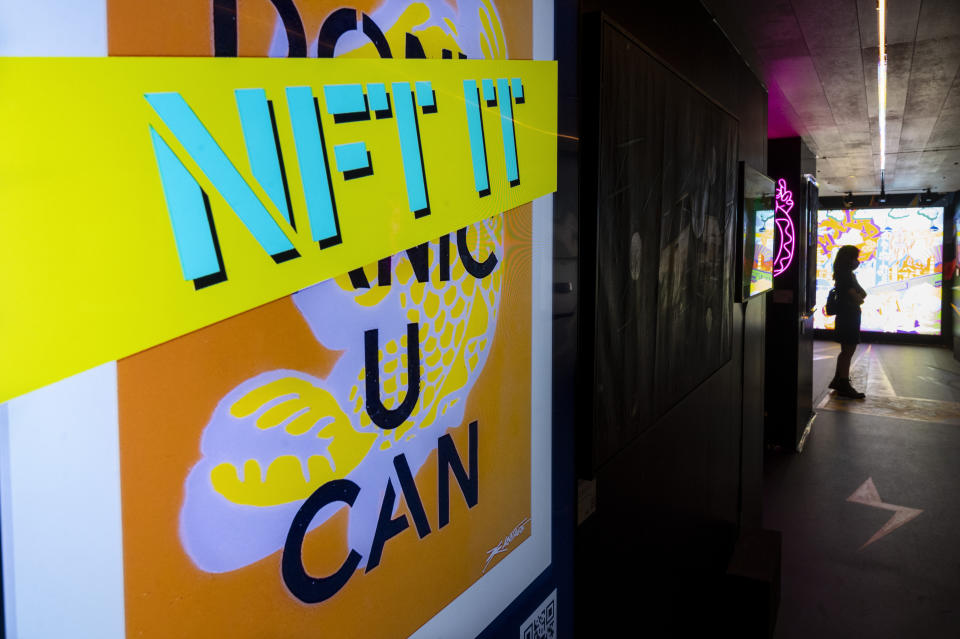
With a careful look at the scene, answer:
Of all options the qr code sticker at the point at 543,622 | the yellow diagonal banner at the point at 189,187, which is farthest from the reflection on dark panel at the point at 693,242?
the yellow diagonal banner at the point at 189,187

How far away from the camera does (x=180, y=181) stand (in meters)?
0.67

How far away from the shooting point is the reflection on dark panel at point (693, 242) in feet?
6.36

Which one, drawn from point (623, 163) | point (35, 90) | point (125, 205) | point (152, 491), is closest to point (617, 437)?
point (623, 163)

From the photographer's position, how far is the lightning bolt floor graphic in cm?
396

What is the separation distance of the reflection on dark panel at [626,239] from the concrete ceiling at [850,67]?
114 cm

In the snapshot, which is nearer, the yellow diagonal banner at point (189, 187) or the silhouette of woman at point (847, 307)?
the yellow diagonal banner at point (189, 187)

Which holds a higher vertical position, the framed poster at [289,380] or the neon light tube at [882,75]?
the neon light tube at [882,75]

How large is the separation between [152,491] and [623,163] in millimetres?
1284

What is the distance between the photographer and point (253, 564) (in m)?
0.78

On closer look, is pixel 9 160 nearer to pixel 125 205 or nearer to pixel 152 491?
pixel 125 205

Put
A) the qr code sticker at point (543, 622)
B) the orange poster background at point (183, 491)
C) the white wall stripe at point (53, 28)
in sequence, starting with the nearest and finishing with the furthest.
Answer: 1. the white wall stripe at point (53, 28)
2. the orange poster background at point (183, 491)
3. the qr code sticker at point (543, 622)

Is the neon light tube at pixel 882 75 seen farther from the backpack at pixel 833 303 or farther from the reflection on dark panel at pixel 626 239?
the backpack at pixel 833 303
